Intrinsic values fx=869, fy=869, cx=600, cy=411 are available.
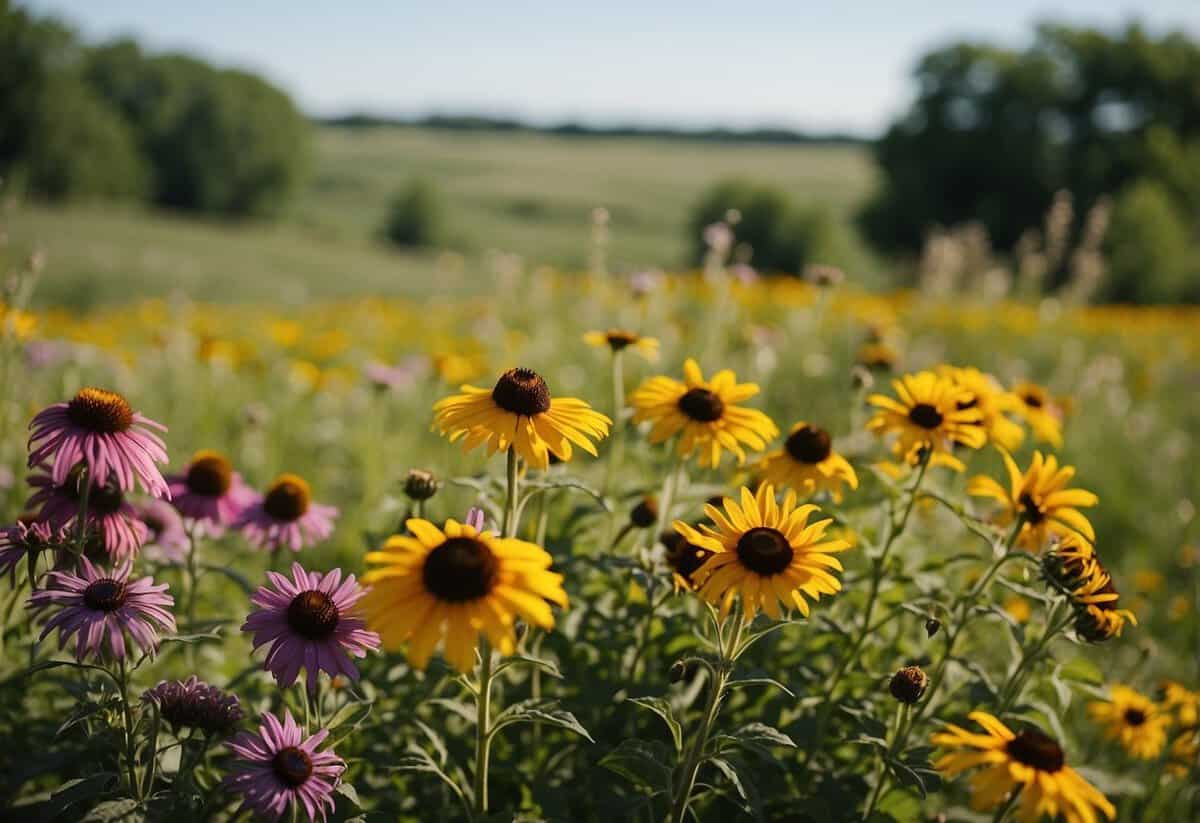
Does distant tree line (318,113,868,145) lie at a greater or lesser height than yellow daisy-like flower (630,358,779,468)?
greater

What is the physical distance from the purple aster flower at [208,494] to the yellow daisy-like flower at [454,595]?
40.4 inches

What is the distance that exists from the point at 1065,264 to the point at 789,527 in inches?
981

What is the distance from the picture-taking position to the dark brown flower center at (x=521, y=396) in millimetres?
1673

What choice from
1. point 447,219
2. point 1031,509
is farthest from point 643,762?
point 447,219

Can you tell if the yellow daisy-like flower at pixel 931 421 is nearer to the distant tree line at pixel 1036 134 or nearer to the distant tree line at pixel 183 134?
the distant tree line at pixel 1036 134

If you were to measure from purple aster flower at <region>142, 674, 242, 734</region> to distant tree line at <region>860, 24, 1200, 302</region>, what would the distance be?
2919 centimetres

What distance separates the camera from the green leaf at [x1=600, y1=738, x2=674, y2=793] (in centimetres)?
164

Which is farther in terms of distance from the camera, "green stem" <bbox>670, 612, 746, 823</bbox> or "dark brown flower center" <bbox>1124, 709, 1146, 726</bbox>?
"dark brown flower center" <bbox>1124, 709, 1146, 726</bbox>

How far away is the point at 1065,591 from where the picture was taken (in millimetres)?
1708

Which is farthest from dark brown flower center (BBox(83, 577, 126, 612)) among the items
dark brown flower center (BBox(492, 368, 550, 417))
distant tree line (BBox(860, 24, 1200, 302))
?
distant tree line (BBox(860, 24, 1200, 302))

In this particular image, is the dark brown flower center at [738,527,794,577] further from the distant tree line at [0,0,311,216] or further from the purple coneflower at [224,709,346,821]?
the distant tree line at [0,0,311,216]

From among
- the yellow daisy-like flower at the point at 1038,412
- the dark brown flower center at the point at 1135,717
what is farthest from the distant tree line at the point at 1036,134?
the dark brown flower center at the point at 1135,717

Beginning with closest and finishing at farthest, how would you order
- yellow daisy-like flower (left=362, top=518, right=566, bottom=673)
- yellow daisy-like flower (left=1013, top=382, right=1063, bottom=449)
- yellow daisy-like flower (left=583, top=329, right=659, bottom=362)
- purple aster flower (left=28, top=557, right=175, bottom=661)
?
1. yellow daisy-like flower (left=362, top=518, right=566, bottom=673)
2. purple aster flower (left=28, top=557, right=175, bottom=661)
3. yellow daisy-like flower (left=583, top=329, right=659, bottom=362)
4. yellow daisy-like flower (left=1013, top=382, right=1063, bottom=449)

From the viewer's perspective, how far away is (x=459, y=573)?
129 cm
